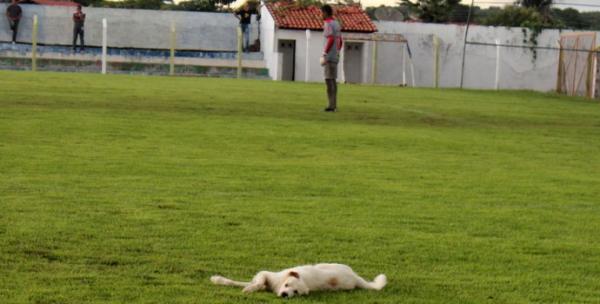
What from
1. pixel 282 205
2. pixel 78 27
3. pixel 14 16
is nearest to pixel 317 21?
pixel 78 27

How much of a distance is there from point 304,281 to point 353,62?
46187 millimetres

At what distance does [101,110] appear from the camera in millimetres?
19141

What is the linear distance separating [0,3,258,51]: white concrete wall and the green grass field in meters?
30.2

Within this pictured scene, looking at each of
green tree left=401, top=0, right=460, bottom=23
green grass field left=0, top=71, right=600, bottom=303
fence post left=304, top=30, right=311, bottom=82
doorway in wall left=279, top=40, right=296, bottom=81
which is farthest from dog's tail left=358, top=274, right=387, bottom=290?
green tree left=401, top=0, right=460, bottom=23

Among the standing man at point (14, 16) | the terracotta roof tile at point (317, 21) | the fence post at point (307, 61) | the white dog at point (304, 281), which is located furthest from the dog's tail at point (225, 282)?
the standing man at point (14, 16)

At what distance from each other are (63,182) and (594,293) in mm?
5618

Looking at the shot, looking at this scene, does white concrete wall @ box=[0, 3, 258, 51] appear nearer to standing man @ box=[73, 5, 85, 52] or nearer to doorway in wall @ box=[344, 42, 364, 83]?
standing man @ box=[73, 5, 85, 52]

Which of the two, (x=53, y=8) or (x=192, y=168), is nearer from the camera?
(x=192, y=168)

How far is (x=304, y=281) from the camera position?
20.5 ft

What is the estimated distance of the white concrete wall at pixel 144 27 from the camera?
4981 cm

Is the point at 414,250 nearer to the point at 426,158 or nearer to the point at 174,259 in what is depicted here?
the point at 174,259

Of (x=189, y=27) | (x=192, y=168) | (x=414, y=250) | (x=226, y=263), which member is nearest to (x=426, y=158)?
(x=192, y=168)

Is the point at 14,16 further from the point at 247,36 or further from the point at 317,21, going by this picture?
the point at 317,21

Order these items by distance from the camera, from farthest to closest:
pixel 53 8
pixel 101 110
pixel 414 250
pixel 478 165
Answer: pixel 53 8
pixel 101 110
pixel 478 165
pixel 414 250
